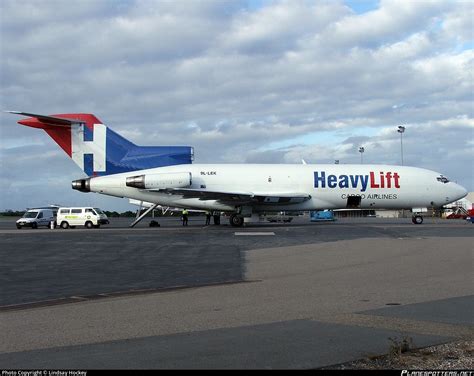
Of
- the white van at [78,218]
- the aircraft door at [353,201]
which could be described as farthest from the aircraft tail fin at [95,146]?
the aircraft door at [353,201]

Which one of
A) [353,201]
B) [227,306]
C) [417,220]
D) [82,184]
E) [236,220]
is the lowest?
[227,306]

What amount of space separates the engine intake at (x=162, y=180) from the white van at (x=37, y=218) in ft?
56.7

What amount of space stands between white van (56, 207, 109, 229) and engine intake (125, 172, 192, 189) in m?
9.77

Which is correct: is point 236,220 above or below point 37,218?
below

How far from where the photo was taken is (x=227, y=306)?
31.7 feet

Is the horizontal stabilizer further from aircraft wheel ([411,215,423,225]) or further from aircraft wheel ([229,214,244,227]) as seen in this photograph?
aircraft wheel ([411,215,423,225])

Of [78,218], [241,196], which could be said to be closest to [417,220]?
[241,196]

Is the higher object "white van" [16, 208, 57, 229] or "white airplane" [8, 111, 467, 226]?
"white airplane" [8, 111, 467, 226]

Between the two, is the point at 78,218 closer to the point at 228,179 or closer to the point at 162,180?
the point at 162,180

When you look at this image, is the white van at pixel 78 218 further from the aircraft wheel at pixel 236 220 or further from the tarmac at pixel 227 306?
the tarmac at pixel 227 306

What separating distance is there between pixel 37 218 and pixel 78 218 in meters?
8.40

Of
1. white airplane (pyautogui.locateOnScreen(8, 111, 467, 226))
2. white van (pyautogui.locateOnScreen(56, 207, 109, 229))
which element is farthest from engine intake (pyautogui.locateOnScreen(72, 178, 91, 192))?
white van (pyautogui.locateOnScreen(56, 207, 109, 229))

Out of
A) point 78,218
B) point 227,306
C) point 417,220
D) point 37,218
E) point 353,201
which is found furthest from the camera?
point 37,218

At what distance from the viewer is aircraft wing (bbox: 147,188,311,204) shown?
36188 millimetres
